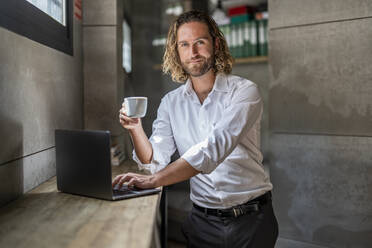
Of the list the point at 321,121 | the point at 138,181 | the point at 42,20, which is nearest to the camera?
the point at 138,181

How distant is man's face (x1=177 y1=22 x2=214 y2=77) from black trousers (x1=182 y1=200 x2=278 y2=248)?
66 cm

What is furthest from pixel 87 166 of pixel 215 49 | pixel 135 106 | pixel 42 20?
pixel 215 49

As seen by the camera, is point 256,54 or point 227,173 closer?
point 227,173

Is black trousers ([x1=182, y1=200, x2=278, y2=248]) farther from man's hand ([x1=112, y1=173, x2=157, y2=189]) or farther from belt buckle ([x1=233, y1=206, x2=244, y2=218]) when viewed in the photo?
man's hand ([x1=112, y1=173, x2=157, y2=189])

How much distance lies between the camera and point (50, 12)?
1485 mm

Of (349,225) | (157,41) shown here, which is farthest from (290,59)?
(157,41)

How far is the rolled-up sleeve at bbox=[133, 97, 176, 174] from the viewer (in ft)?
4.42

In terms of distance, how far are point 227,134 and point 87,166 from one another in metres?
0.51

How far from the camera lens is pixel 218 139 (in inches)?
42.4

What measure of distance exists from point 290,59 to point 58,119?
1.36 meters

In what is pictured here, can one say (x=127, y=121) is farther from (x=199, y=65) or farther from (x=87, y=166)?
(x=199, y=65)

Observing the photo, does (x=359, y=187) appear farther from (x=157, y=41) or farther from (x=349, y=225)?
(x=157, y=41)

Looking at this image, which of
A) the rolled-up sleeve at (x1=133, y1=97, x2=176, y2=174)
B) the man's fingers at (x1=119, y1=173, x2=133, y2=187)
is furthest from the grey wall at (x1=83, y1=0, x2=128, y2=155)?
the man's fingers at (x1=119, y1=173, x2=133, y2=187)

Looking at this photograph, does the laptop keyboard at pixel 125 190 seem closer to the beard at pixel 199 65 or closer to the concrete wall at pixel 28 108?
the concrete wall at pixel 28 108
